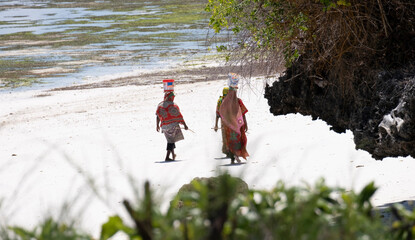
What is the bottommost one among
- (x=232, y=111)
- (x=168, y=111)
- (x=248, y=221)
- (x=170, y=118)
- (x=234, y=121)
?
(x=170, y=118)

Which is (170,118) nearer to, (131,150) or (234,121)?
(234,121)

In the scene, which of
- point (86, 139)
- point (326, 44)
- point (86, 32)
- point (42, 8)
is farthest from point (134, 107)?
point (42, 8)

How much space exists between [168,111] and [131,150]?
1.65 meters

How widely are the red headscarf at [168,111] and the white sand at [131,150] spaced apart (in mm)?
738

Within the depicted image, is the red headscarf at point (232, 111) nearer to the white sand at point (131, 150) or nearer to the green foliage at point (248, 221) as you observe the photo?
the white sand at point (131, 150)

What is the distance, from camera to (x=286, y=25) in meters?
7.07

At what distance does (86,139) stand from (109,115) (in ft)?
10.2

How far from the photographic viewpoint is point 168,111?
1170 centimetres

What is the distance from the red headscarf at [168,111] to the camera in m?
11.7

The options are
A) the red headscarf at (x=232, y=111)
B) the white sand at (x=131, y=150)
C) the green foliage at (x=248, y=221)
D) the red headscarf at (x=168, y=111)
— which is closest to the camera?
the green foliage at (x=248, y=221)

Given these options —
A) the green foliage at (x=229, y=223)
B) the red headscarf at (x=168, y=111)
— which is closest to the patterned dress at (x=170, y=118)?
the red headscarf at (x=168, y=111)

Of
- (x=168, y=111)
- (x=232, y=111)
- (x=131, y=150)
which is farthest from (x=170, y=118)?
(x=131, y=150)

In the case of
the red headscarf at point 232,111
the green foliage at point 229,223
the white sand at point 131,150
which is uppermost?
the green foliage at point 229,223

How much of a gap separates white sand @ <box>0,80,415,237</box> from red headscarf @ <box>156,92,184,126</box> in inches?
29.0
